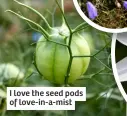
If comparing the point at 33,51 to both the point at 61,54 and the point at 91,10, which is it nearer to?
the point at 61,54

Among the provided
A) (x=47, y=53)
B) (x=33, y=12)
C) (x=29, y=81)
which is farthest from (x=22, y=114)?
(x=33, y=12)

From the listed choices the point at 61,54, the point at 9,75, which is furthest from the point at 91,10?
the point at 9,75

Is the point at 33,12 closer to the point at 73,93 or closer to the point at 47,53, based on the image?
the point at 47,53

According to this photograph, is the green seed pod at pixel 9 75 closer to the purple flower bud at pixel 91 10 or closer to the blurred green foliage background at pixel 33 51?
the blurred green foliage background at pixel 33 51

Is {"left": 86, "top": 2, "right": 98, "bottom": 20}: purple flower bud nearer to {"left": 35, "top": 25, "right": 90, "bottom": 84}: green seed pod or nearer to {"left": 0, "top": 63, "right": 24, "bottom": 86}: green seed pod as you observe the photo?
{"left": 35, "top": 25, "right": 90, "bottom": 84}: green seed pod

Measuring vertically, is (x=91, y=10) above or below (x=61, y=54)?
above

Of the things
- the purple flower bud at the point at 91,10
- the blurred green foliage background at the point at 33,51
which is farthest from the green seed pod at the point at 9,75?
the purple flower bud at the point at 91,10
